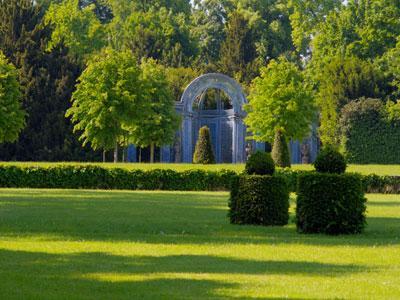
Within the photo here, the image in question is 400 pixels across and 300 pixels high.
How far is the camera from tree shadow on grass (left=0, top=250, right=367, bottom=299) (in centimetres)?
1098

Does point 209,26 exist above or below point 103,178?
above

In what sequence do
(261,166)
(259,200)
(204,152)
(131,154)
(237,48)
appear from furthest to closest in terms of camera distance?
1. (237,48)
2. (131,154)
3. (204,152)
4. (261,166)
5. (259,200)

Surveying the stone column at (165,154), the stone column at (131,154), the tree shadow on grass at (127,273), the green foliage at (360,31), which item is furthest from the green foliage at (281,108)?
the tree shadow on grass at (127,273)

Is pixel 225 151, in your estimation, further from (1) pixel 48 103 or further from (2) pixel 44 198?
(2) pixel 44 198

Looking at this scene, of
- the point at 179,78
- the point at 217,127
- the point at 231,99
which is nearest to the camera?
the point at 231,99

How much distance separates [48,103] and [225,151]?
12.8 metres

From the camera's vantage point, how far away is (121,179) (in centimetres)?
4281

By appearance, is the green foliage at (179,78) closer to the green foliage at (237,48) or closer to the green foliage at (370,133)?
the green foliage at (237,48)

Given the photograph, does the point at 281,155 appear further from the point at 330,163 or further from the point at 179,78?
the point at 179,78

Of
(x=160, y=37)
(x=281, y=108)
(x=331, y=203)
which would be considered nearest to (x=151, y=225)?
(x=331, y=203)

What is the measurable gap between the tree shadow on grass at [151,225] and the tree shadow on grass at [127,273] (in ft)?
10.5

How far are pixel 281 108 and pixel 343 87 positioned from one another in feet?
39.1

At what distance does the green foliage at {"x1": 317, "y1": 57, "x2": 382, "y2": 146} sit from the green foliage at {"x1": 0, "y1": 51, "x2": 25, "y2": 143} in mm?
22653

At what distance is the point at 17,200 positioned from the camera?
30297 millimetres
